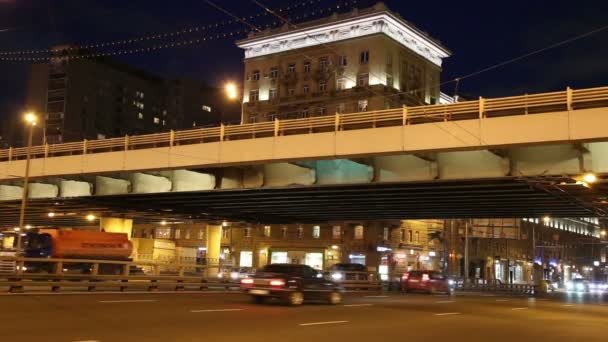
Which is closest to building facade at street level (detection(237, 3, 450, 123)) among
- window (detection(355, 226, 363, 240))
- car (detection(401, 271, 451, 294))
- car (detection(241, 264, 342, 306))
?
window (detection(355, 226, 363, 240))

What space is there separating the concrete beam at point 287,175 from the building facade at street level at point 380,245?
25853 millimetres

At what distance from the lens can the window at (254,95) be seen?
8794 centimetres

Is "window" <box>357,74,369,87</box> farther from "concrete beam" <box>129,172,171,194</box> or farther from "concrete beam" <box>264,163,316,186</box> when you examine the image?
"concrete beam" <box>264,163,316,186</box>

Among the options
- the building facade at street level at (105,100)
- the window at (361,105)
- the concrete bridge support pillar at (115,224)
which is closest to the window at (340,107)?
the window at (361,105)

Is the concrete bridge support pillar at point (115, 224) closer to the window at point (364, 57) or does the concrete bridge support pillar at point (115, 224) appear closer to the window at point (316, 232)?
the window at point (316, 232)

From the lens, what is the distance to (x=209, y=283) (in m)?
32.3

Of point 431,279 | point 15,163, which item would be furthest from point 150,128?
point 431,279

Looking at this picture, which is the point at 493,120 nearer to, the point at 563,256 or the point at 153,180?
the point at 153,180

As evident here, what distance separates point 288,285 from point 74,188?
23.1 meters

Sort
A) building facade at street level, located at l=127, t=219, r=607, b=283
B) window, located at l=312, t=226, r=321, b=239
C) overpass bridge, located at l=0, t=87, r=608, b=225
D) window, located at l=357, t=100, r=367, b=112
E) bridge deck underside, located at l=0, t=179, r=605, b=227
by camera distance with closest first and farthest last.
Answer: overpass bridge, located at l=0, t=87, r=608, b=225
bridge deck underside, located at l=0, t=179, r=605, b=227
building facade at street level, located at l=127, t=219, r=607, b=283
window, located at l=312, t=226, r=321, b=239
window, located at l=357, t=100, r=367, b=112

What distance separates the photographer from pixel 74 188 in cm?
4131

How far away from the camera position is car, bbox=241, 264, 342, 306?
2278 cm

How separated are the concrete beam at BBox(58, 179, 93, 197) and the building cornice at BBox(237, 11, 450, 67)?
136 feet

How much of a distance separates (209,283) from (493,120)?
15.3m
